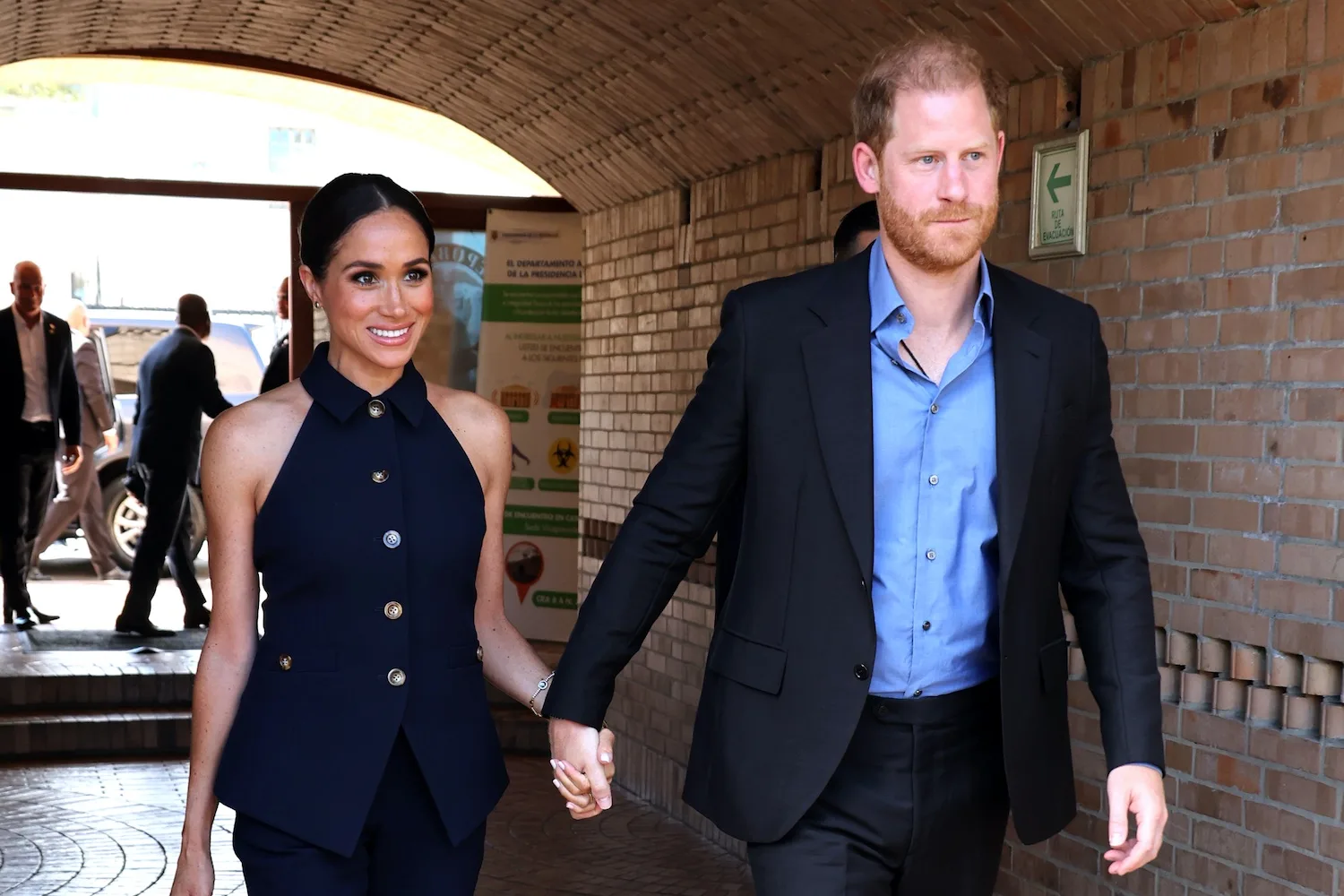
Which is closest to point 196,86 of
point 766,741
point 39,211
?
point 766,741

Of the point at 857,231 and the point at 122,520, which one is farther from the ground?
the point at 857,231

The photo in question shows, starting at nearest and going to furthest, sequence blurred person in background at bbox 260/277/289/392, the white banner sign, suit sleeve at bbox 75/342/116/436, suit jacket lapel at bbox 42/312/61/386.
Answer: the white banner sign, suit jacket lapel at bbox 42/312/61/386, blurred person in background at bbox 260/277/289/392, suit sleeve at bbox 75/342/116/436

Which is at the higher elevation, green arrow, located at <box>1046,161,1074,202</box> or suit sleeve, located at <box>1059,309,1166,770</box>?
green arrow, located at <box>1046,161,1074,202</box>

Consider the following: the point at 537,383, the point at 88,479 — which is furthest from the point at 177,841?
the point at 88,479

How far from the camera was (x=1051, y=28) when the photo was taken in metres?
4.41

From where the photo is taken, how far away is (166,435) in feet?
32.3

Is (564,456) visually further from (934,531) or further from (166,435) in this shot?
(934,531)

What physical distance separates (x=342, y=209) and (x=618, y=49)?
4110 millimetres

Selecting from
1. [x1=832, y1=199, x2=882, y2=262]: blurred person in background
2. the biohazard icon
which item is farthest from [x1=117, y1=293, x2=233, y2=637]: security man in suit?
[x1=832, y1=199, x2=882, y2=262]: blurred person in background

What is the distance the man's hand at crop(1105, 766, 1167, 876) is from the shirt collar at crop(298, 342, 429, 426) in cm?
124

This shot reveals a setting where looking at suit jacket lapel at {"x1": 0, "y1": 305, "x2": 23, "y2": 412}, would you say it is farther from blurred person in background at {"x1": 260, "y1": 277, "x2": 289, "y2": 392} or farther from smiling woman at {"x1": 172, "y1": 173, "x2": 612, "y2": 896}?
smiling woman at {"x1": 172, "y1": 173, "x2": 612, "y2": 896}

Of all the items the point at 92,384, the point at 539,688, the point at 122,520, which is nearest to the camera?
the point at 539,688

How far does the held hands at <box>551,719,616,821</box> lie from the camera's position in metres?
2.65

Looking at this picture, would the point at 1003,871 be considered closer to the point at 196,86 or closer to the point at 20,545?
the point at 20,545
